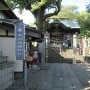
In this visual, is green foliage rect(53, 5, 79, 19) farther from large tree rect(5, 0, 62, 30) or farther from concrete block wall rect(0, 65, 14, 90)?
concrete block wall rect(0, 65, 14, 90)

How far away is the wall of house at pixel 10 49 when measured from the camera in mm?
18891

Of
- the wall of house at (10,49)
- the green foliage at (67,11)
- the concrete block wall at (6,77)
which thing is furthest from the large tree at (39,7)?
the green foliage at (67,11)

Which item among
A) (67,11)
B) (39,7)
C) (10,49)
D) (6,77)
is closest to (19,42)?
(6,77)

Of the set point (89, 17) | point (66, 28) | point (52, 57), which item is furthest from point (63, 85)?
point (66, 28)

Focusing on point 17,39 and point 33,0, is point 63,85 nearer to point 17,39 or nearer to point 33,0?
point 17,39

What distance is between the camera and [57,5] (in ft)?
133

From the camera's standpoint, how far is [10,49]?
62.3 feet

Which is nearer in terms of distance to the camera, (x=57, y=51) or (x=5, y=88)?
(x=5, y=88)

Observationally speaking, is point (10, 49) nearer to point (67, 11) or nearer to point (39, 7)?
point (39, 7)

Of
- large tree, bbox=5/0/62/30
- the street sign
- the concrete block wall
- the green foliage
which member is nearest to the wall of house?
the concrete block wall

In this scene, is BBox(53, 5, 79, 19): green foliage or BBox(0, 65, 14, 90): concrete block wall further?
BBox(53, 5, 79, 19): green foliage

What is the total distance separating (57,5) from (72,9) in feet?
146

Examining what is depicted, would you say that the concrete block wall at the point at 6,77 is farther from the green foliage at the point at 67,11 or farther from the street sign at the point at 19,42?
the green foliage at the point at 67,11

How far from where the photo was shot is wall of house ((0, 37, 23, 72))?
1889 cm
